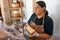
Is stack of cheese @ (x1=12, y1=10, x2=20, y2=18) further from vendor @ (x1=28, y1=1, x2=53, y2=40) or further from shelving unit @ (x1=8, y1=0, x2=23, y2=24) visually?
vendor @ (x1=28, y1=1, x2=53, y2=40)

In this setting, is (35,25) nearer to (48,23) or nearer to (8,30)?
(48,23)

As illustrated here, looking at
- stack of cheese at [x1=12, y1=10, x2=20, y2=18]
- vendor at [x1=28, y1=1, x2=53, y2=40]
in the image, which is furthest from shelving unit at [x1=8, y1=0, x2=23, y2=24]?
vendor at [x1=28, y1=1, x2=53, y2=40]

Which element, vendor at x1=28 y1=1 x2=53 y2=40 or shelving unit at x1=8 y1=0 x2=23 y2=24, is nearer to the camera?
vendor at x1=28 y1=1 x2=53 y2=40

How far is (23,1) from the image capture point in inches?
143

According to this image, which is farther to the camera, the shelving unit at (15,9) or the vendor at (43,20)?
the shelving unit at (15,9)

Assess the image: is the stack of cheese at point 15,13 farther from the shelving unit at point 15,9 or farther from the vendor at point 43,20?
the vendor at point 43,20

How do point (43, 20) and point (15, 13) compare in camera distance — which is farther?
point (15, 13)

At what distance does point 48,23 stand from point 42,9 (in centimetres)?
18

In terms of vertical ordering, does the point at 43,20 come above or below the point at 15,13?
above

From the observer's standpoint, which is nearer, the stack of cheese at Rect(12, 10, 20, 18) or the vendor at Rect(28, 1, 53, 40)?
the vendor at Rect(28, 1, 53, 40)

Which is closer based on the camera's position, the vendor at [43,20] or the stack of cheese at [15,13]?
the vendor at [43,20]

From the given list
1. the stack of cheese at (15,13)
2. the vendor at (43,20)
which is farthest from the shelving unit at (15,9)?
the vendor at (43,20)

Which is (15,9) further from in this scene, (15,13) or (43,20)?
(43,20)

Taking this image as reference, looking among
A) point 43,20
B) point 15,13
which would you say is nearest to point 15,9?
point 15,13
